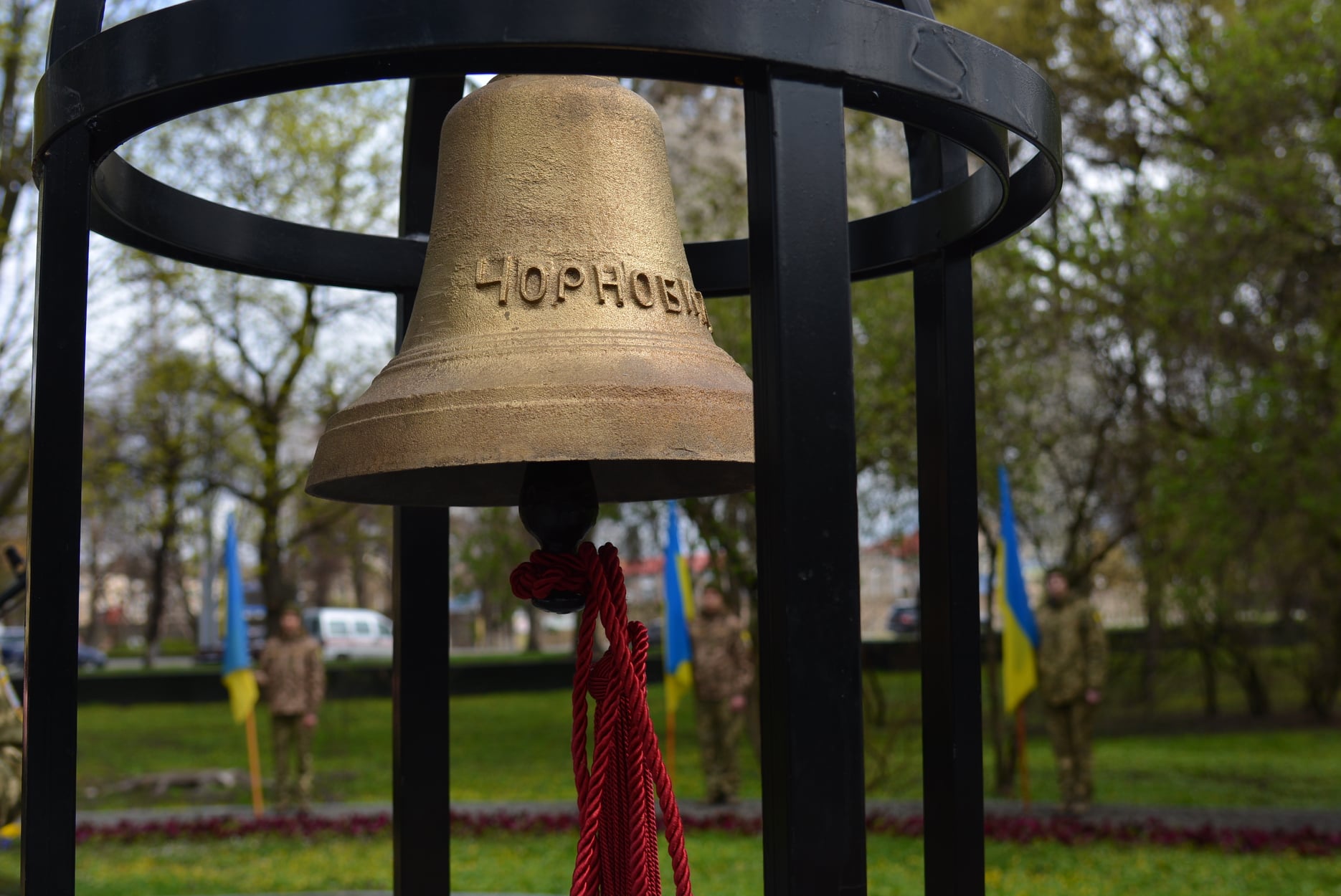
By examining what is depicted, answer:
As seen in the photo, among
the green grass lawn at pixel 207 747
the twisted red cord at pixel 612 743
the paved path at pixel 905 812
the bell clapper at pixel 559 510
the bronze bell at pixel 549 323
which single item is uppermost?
the bronze bell at pixel 549 323

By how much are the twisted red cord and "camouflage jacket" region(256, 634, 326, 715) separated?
10109 millimetres

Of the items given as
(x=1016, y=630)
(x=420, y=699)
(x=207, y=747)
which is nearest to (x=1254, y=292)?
(x=1016, y=630)

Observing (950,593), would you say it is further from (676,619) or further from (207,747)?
(207,747)

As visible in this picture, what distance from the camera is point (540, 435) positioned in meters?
1.96

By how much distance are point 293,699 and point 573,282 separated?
10.5m

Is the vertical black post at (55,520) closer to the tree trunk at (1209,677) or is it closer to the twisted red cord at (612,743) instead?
the twisted red cord at (612,743)

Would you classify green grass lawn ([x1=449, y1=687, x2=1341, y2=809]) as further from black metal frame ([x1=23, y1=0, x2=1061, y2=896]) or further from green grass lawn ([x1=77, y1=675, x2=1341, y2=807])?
black metal frame ([x1=23, y1=0, x2=1061, y2=896])

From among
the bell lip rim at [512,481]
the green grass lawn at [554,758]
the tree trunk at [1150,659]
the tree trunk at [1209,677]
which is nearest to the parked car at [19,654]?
the green grass lawn at [554,758]

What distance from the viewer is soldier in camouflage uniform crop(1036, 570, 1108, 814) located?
10.8 meters

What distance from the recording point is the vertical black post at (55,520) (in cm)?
176

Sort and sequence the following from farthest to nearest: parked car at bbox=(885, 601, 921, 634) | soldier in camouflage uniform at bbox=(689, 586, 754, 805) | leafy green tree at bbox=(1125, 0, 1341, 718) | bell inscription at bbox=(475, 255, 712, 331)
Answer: parked car at bbox=(885, 601, 921, 634), soldier in camouflage uniform at bbox=(689, 586, 754, 805), leafy green tree at bbox=(1125, 0, 1341, 718), bell inscription at bbox=(475, 255, 712, 331)

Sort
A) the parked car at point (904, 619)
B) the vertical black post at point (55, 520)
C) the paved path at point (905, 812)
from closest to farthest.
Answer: the vertical black post at point (55, 520) < the paved path at point (905, 812) < the parked car at point (904, 619)

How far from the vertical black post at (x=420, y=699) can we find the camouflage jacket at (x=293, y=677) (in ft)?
31.0

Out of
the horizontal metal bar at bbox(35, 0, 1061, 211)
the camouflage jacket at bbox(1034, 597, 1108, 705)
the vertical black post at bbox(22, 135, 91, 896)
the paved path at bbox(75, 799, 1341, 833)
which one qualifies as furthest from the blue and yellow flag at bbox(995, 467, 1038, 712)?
the vertical black post at bbox(22, 135, 91, 896)
